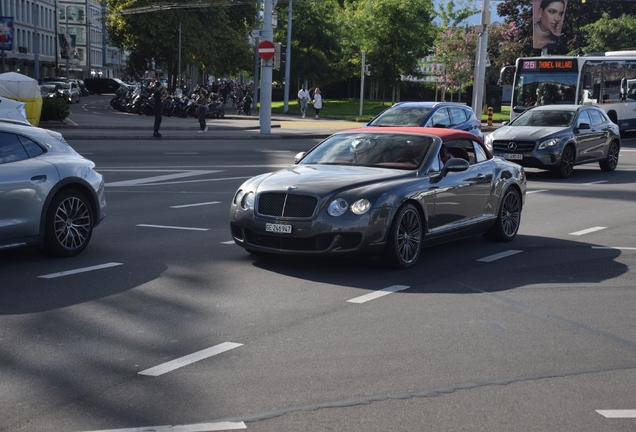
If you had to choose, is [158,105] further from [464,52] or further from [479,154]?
[464,52]

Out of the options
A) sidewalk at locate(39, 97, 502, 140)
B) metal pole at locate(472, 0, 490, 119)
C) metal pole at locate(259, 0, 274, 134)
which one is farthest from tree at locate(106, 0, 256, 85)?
metal pole at locate(259, 0, 274, 134)

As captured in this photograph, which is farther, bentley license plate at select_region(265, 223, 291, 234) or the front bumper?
bentley license plate at select_region(265, 223, 291, 234)

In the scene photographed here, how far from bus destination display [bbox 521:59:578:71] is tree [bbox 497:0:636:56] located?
Answer: 37.4m

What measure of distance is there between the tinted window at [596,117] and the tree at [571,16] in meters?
49.7

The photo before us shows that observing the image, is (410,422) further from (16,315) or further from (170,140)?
(170,140)

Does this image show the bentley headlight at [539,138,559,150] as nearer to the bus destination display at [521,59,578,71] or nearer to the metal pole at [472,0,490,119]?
the bus destination display at [521,59,578,71]

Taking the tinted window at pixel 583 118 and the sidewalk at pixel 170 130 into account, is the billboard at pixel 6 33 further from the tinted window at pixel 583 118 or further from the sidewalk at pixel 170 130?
the tinted window at pixel 583 118

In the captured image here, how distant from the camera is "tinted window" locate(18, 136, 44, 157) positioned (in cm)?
963

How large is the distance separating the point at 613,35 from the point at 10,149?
6578 cm

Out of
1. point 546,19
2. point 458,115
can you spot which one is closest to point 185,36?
point 546,19

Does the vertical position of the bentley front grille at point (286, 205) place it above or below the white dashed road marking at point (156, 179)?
above

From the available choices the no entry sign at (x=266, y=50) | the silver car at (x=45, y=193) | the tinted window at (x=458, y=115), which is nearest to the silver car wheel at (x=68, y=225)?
the silver car at (x=45, y=193)

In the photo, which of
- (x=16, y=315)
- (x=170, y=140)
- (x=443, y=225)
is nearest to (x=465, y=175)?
(x=443, y=225)

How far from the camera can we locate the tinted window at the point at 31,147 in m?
9.63
